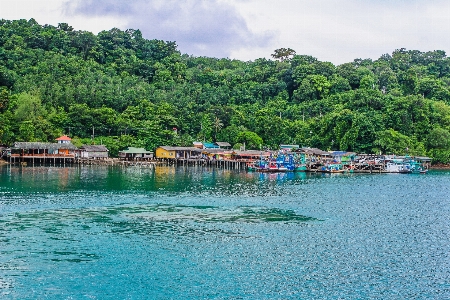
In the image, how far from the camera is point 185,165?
7844 centimetres

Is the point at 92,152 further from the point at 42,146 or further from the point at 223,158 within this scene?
the point at 223,158

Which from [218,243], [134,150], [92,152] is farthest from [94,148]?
[218,243]

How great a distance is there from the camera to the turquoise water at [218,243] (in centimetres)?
2047

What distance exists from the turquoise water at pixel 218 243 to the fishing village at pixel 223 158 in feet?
81.3

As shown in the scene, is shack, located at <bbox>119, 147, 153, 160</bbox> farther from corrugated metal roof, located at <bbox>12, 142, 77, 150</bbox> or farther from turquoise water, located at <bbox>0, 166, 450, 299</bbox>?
turquoise water, located at <bbox>0, 166, 450, 299</bbox>

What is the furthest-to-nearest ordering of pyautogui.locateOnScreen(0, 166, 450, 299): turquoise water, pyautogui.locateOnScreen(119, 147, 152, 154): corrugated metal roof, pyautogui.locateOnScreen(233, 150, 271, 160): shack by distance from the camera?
1. pyautogui.locateOnScreen(233, 150, 271, 160): shack
2. pyautogui.locateOnScreen(119, 147, 152, 154): corrugated metal roof
3. pyautogui.locateOnScreen(0, 166, 450, 299): turquoise water

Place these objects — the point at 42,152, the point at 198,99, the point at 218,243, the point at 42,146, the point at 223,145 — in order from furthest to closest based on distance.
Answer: the point at 198,99
the point at 223,145
the point at 42,152
the point at 42,146
the point at 218,243

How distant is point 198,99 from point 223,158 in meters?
20.1

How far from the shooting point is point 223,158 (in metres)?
79.5

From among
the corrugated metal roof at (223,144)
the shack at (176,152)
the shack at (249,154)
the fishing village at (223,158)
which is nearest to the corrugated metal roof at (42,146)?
the fishing village at (223,158)

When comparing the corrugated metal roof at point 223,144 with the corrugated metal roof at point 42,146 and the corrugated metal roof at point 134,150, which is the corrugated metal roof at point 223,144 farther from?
the corrugated metal roof at point 42,146

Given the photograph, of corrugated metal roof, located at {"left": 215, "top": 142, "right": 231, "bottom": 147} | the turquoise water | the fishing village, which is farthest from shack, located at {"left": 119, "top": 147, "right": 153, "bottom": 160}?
the turquoise water

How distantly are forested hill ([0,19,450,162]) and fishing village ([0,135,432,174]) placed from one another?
7.49 ft

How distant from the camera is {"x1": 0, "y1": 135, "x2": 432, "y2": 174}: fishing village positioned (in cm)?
7075
